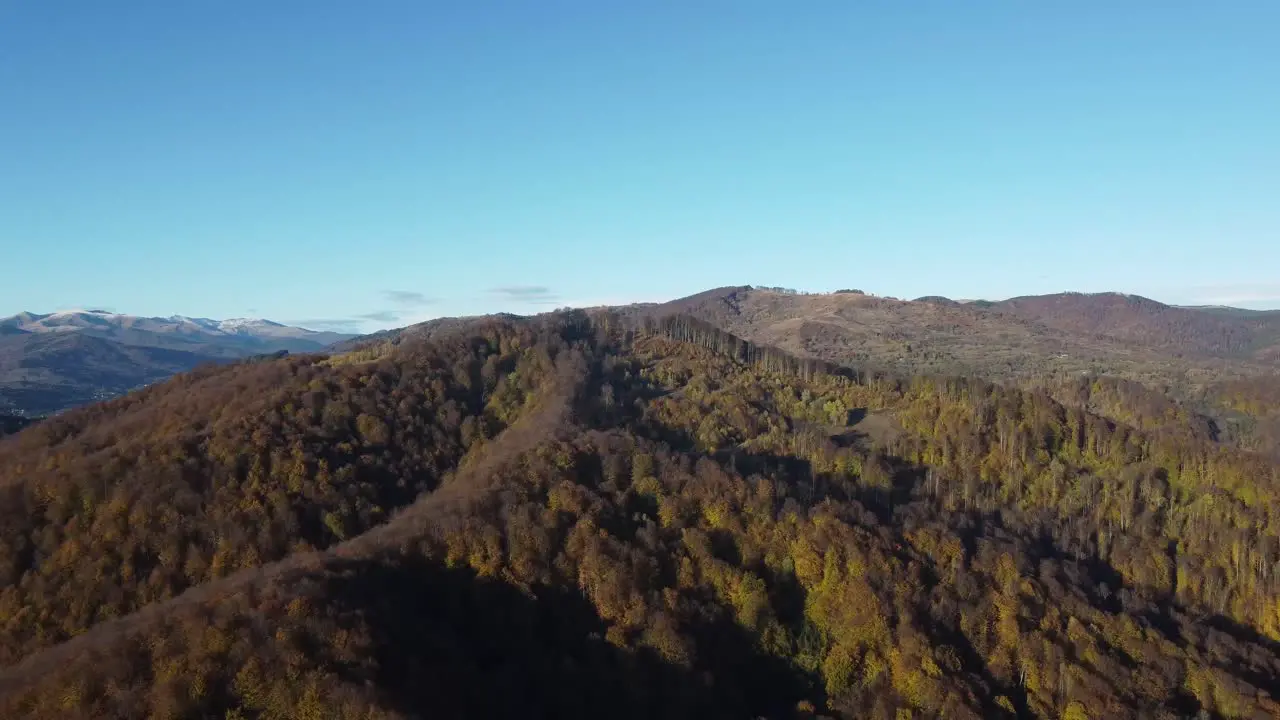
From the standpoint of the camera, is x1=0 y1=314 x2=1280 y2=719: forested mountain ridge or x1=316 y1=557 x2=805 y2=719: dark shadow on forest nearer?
x1=0 y1=314 x2=1280 y2=719: forested mountain ridge

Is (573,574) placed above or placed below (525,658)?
above

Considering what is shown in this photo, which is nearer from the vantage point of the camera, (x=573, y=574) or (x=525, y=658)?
(x=525, y=658)

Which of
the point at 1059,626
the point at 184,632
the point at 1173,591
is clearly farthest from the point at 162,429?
the point at 1173,591

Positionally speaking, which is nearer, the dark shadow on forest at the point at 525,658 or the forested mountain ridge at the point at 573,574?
the forested mountain ridge at the point at 573,574

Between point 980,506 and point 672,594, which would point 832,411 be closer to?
point 980,506
